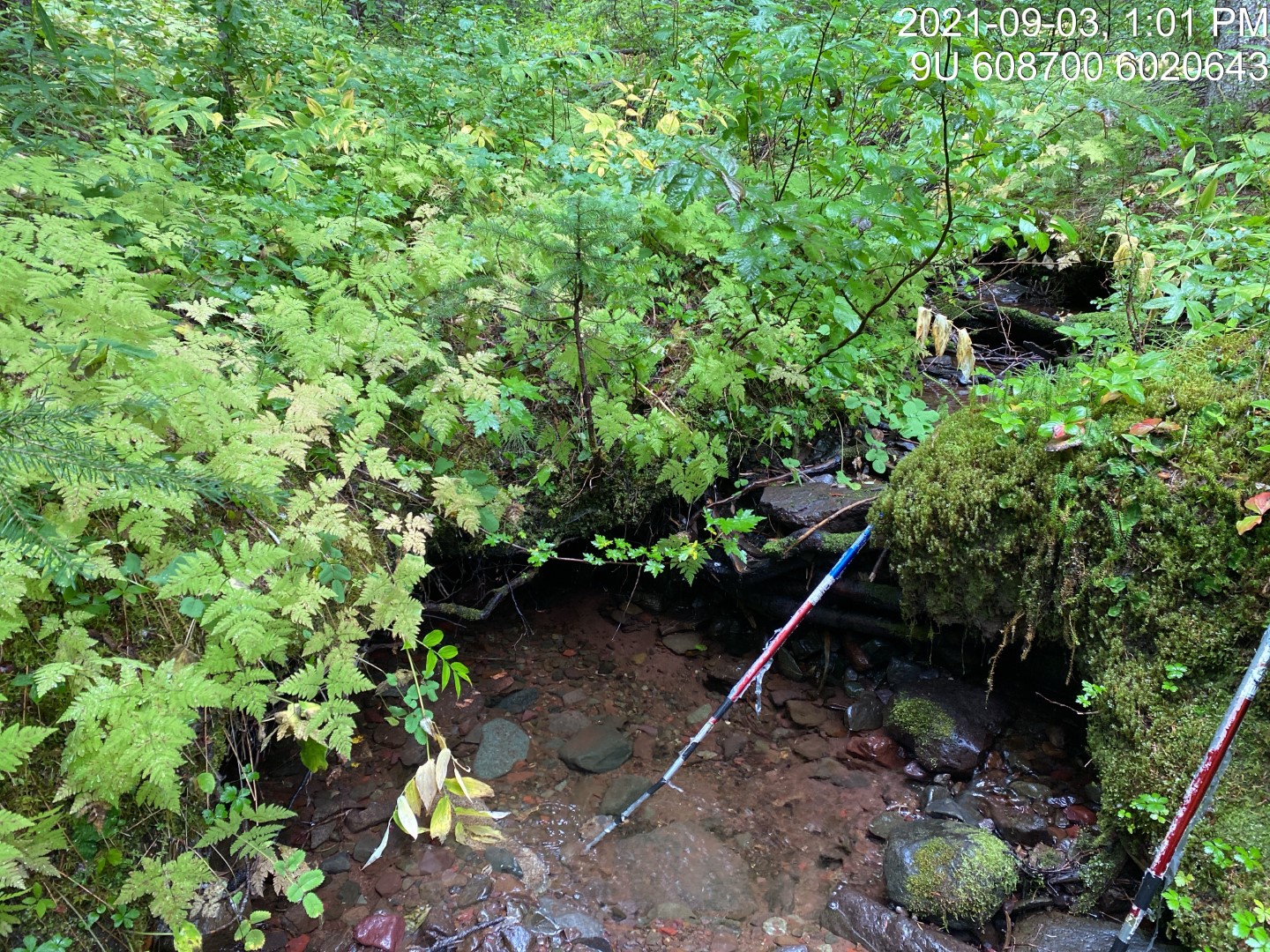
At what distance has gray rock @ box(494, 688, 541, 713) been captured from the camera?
4.51 meters

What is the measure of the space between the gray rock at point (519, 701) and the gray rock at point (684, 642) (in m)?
1.04

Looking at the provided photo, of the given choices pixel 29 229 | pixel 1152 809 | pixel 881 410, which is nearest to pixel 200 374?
pixel 29 229

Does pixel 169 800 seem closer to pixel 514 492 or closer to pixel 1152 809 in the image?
pixel 514 492

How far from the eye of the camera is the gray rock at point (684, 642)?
197 inches

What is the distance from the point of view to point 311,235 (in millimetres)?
4020

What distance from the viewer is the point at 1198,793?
2289 mm

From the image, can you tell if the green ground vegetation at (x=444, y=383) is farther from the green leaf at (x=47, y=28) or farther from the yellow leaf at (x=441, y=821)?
the yellow leaf at (x=441, y=821)

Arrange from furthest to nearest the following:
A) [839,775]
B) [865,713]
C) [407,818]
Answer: [865,713], [839,775], [407,818]

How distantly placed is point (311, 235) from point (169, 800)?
310 centimetres

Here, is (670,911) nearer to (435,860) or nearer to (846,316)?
(435,860)

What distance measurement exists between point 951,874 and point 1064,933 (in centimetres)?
46

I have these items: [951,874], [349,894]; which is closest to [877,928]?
[951,874]

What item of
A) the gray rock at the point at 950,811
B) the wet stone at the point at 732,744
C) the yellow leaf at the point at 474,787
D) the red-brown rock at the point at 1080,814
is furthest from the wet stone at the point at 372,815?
the red-brown rock at the point at 1080,814

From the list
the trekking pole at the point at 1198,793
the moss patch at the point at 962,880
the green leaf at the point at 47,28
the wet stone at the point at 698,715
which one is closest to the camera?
the trekking pole at the point at 1198,793
